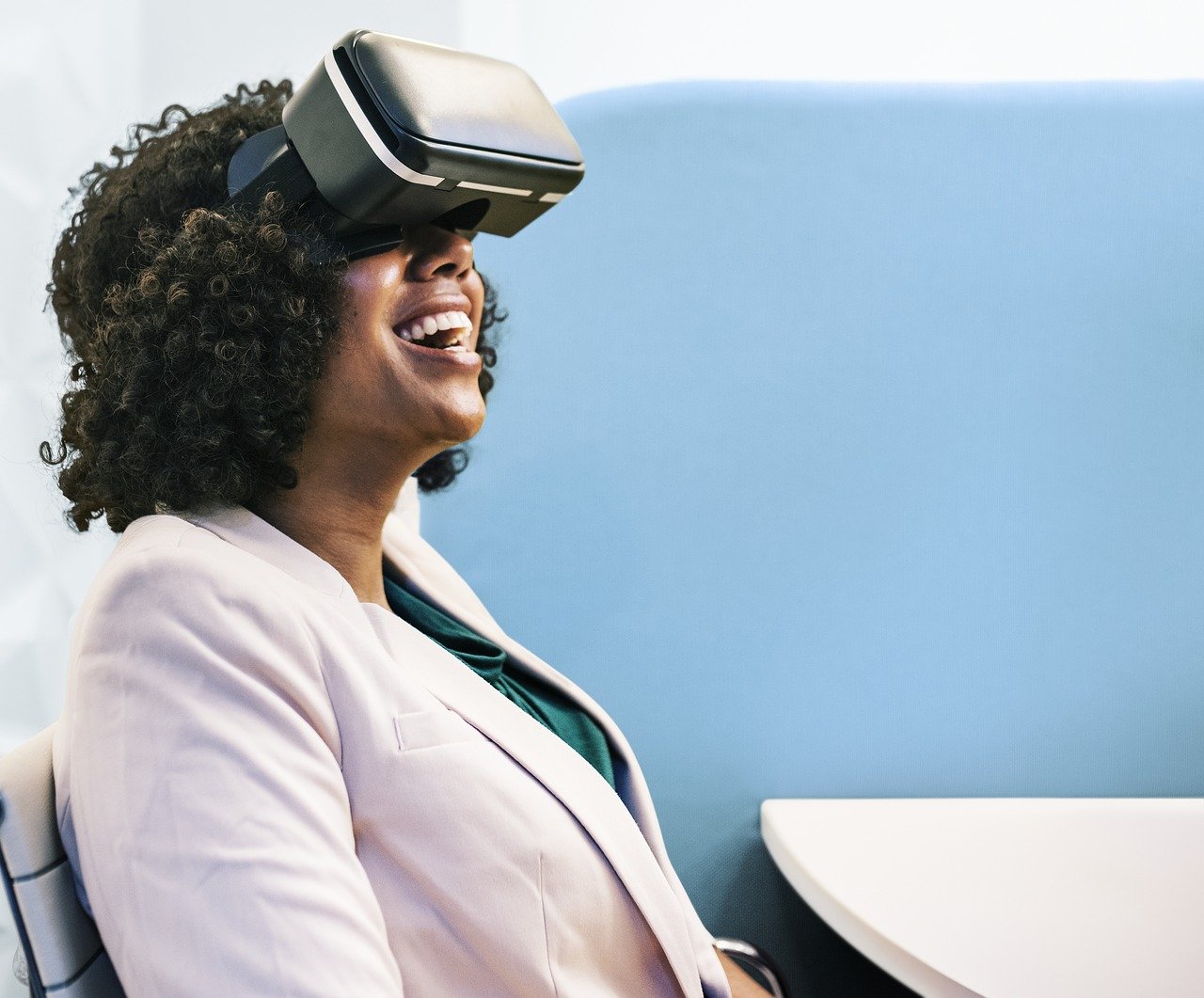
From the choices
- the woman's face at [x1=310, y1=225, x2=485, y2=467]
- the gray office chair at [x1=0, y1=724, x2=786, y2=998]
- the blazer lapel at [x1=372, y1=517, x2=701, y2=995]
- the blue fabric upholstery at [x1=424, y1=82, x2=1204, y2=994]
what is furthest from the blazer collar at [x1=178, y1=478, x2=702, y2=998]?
the blue fabric upholstery at [x1=424, y1=82, x2=1204, y2=994]

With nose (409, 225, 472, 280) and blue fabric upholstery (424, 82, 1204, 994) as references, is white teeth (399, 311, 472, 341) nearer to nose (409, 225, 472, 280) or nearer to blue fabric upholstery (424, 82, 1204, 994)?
nose (409, 225, 472, 280)

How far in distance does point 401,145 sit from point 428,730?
43cm

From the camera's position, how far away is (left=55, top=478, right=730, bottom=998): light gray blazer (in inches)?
25.6

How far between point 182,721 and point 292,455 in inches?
11.7

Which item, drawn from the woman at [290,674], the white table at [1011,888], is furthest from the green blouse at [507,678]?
the white table at [1011,888]

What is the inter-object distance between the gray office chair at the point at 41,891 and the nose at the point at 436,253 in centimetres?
48

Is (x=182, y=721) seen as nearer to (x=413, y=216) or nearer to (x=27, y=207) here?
(x=413, y=216)

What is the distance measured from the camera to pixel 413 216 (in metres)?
0.89

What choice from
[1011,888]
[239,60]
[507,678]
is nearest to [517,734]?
[507,678]

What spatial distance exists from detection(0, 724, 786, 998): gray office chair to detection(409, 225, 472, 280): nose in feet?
1.56

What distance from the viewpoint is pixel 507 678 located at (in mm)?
1057

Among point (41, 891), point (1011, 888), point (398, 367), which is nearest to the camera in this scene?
point (41, 891)

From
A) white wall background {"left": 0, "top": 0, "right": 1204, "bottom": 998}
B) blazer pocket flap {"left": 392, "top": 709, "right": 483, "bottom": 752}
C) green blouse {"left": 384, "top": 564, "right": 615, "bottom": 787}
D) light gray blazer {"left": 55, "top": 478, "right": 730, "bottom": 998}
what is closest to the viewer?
light gray blazer {"left": 55, "top": 478, "right": 730, "bottom": 998}

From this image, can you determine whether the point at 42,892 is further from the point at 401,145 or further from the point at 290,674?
the point at 401,145
